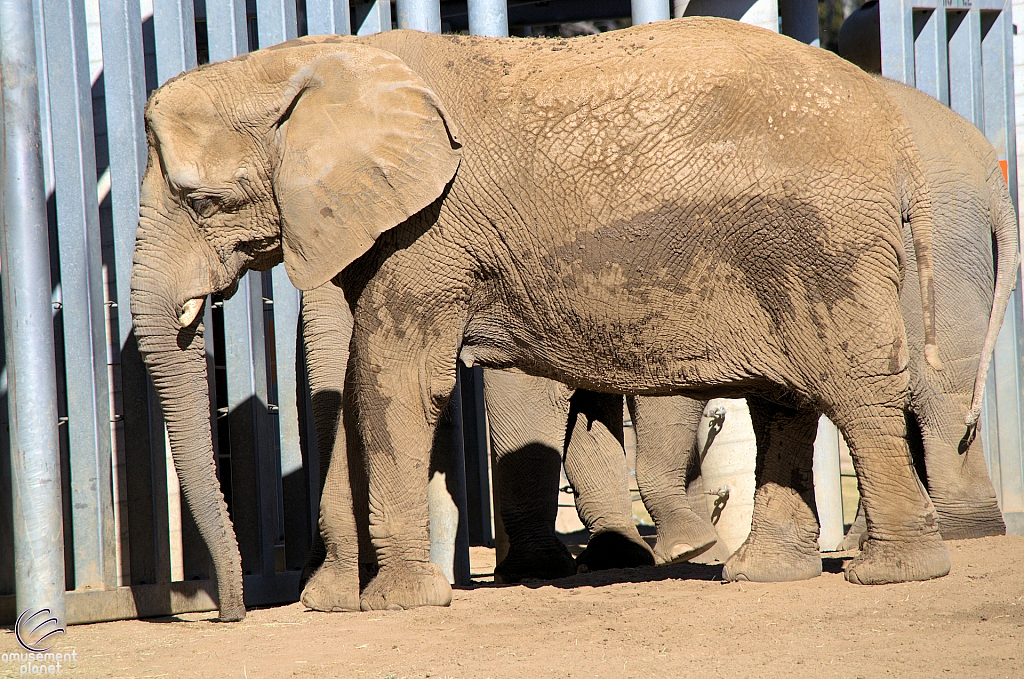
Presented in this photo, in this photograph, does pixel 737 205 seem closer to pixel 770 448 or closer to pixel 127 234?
pixel 770 448

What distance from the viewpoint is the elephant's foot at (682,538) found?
7.61 meters

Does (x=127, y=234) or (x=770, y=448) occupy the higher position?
(x=127, y=234)

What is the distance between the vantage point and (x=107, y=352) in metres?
6.50

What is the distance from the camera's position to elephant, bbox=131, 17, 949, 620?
5.10 meters

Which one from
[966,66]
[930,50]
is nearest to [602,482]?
[930,50]

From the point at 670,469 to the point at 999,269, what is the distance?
246 centimetres

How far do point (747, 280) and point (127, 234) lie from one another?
3.13m

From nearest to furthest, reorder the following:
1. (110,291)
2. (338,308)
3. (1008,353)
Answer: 1. (338,308)
2. (110,291)
3. (1008,353)

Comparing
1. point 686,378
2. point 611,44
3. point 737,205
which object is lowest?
point 686,378

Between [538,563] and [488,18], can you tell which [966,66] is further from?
[538,563]

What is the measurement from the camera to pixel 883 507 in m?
5.29

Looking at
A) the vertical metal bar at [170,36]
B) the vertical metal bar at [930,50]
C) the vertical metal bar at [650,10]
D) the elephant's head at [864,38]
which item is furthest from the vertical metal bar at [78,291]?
the vertical metal bar at [930,50]

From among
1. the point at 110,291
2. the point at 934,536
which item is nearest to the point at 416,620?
the point at 934,536

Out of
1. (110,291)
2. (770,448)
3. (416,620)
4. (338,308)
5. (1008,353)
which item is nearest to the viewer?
(416,620)
